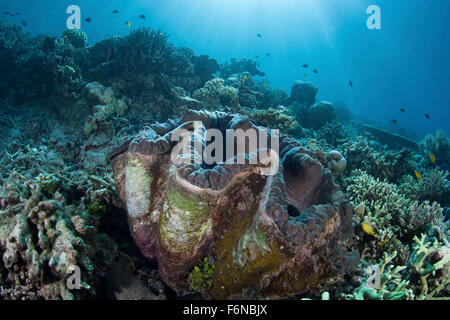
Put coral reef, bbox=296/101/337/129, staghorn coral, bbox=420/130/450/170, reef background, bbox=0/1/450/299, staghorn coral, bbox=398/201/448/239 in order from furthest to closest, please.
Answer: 1. coral reef, bbox=296/101/337/129
2. staghorn coral, bbox=420/130/450/170
3. staghorn coral, bbox=398/201/448/239
4. reef background, bbox=0/1/450/299

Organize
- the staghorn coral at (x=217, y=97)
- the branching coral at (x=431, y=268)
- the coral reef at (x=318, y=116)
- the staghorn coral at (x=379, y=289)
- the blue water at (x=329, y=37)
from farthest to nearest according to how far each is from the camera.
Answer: the blue water at (x=329, y=37)
the coral reef at (x=318, y=116)
the staghorn coral at (x=217, y=97)
the branching coral at (x=431, y=268)
the staghorn coral at (x=379, y=289)

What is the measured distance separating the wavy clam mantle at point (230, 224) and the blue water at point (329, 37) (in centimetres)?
6279

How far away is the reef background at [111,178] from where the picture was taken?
238 cm

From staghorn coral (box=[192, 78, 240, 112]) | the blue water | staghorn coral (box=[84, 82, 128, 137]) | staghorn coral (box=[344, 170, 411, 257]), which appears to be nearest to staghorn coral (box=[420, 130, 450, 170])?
staghorn coral (box=[344, 170, 411, 257])

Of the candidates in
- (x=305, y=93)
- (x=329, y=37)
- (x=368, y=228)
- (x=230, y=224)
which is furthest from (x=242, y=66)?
(x=329, y=37)

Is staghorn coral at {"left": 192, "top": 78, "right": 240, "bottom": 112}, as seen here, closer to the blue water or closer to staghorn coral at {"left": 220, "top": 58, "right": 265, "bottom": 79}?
staghorn coral at {"left": 220, "top": 58, "right": 265, "bottom": 79}

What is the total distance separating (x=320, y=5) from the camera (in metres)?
77.2

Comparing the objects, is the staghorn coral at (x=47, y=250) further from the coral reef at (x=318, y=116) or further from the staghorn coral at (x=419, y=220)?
the coral reef at (x=318, y=116)

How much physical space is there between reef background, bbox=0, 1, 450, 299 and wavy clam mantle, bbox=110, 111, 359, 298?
1.00 feet

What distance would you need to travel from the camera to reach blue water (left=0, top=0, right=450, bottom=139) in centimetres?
6800

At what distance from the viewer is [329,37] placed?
341 feet

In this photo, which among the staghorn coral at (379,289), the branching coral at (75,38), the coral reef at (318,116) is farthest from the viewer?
the coral reef at (318,116)

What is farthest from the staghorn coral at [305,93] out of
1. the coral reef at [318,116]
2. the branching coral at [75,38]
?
the branching coral at [75,38]
